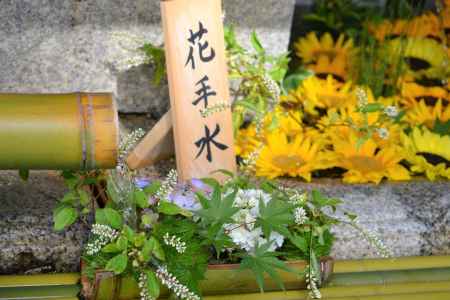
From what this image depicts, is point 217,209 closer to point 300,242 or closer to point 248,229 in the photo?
point 248,229

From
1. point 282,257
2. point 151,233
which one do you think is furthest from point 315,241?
point 151,233

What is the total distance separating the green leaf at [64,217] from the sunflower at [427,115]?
1.74 metres

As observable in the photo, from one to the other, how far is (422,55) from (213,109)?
1806mm

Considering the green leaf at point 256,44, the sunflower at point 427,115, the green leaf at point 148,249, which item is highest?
the green leaf at point 256,44

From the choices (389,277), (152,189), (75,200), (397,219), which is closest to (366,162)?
(397,219)

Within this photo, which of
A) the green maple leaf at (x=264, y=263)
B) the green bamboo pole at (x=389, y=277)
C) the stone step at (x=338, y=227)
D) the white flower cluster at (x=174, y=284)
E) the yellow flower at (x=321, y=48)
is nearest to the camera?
the white flower cluster at (x=174, y=284)

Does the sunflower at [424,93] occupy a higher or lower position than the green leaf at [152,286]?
higher

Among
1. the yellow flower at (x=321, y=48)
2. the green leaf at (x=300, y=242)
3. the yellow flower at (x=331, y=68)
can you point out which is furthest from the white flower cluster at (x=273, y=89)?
the yellow flower at (x=321, y=48)

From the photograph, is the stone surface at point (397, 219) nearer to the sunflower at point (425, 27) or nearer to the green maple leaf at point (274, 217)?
the green maple leaf at point (274, 217)

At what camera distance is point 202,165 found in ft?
8.89

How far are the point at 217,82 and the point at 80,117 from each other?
73 centimetres

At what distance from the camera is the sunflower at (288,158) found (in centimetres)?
291

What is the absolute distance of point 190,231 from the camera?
2268 millimetres

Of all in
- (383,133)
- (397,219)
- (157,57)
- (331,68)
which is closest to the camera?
(397,219)
